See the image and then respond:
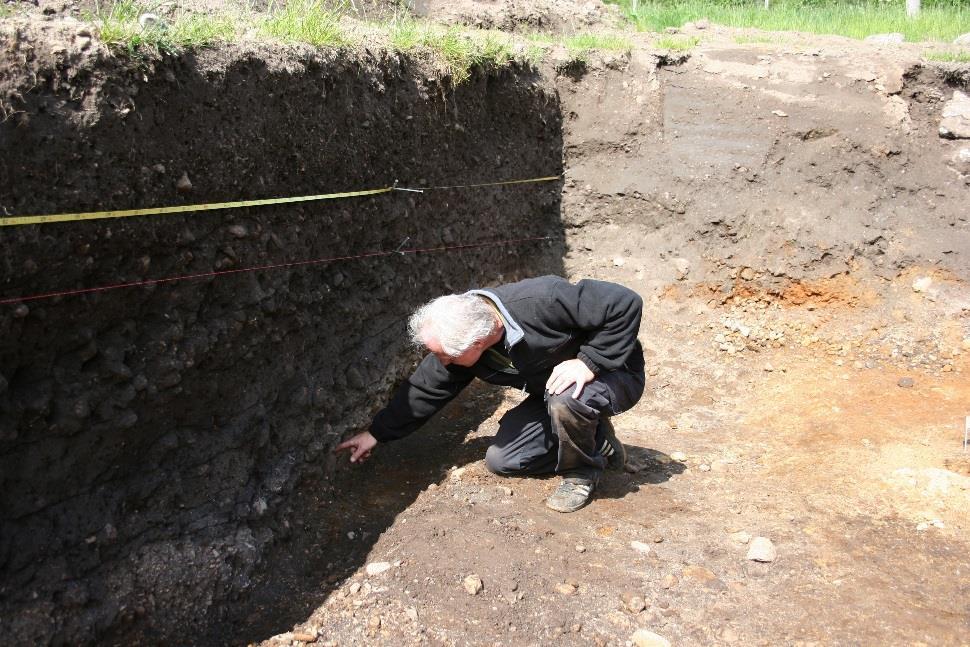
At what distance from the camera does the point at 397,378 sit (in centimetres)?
407

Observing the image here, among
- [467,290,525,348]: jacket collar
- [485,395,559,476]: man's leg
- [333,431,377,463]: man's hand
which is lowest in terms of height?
[485,395,559,476]: man's leg

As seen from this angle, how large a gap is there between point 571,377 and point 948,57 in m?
4.41

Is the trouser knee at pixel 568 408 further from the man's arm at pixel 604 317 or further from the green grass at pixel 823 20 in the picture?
the green grass at pixel 823 20

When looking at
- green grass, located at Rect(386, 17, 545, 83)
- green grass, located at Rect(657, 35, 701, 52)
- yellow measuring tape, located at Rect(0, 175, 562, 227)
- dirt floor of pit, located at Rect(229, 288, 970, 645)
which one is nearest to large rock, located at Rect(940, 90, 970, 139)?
green grass, located at Rect(657, 35, 701, 52)

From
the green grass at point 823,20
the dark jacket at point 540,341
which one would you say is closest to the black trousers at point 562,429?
the dark jacket at point 540,341

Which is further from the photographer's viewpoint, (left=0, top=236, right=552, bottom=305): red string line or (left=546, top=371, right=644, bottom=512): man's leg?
(left=546, top=371, right=644, bottom=512): man's leg

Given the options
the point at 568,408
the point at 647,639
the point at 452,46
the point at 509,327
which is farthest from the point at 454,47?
the point at 647,639

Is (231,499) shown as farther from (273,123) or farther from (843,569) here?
(843,569)

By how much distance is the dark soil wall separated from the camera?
2.39 metres

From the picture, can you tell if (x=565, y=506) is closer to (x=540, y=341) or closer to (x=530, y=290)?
(x=540, y=341)

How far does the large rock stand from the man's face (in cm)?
417

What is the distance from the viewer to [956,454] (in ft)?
12.9

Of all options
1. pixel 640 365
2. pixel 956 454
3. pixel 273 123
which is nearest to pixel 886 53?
pixel 956 454

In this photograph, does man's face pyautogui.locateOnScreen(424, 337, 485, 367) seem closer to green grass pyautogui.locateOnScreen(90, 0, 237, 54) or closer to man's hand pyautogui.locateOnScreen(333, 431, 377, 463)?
man's hand pyautogui.locateOnScreen(333, 431, 377, 463)
